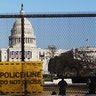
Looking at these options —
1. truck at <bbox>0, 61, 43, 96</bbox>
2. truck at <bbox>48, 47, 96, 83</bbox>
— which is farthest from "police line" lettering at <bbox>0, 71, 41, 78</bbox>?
truck at <bbox>48, 47, 96, 83</bbox>

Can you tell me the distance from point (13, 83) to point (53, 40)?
1474 mm

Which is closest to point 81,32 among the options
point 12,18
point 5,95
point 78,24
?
point 78,24

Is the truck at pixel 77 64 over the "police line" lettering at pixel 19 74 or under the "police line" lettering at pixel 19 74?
over

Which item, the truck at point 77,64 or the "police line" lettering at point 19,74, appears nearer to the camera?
the "police line" lettering at point 19,74

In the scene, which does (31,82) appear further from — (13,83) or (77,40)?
(77,40)

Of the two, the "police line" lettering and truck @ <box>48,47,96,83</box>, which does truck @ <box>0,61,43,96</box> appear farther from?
truck @ <box>48,47,96,83</box>

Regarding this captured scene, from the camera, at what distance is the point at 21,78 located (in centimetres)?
1041

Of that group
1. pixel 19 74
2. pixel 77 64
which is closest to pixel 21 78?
pixel 19 74

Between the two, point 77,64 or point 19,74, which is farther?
point 77,64

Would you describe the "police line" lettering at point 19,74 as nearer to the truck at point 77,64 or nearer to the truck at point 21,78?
the truck at point 21,78

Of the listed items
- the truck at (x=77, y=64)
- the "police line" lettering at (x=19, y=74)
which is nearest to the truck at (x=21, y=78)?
the "police line" lettering at (x=19, y=74)

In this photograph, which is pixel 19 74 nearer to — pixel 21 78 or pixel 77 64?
pixel 21 78

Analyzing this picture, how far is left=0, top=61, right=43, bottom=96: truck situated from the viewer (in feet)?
Result: 33.6

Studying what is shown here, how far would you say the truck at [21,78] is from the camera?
10.2 m
